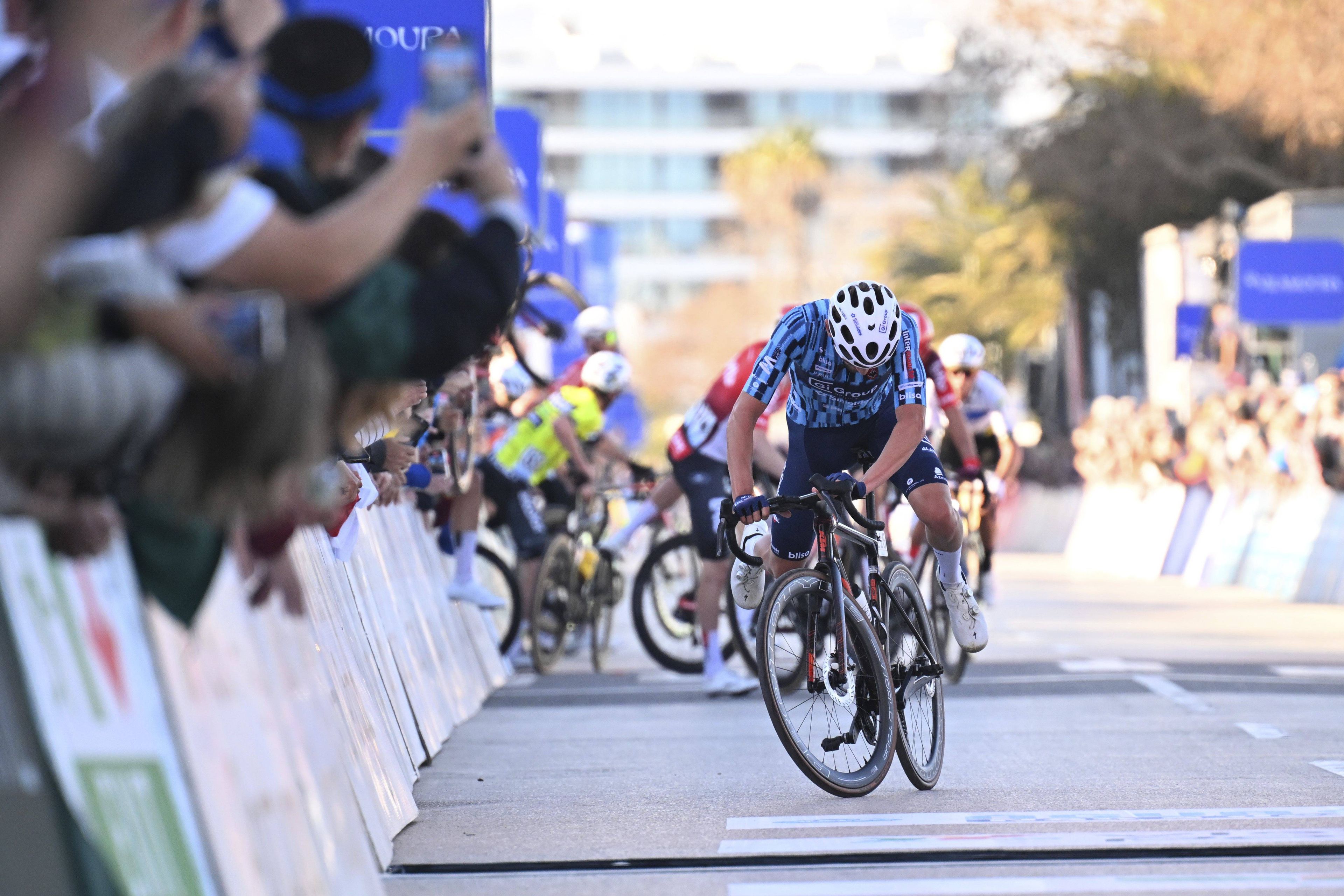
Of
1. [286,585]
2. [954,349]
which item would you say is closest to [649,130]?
[954,349]

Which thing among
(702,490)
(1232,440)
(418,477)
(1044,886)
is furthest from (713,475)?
Result: (1232,440)

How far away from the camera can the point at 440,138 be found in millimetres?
4574

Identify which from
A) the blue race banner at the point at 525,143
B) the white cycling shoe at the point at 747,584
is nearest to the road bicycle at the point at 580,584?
the blue race banner at the point at 525,143

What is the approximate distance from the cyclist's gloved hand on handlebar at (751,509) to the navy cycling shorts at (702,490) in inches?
172

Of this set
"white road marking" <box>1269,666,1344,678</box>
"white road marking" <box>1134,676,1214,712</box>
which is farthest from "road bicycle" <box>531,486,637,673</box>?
"white road marking" <box>1269,666,1344,678</box>

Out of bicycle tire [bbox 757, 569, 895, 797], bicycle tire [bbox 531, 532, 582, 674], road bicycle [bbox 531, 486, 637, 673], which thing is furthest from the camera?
road bicycle [bbox 531, 486, 637, 673]

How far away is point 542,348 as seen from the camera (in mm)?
26344

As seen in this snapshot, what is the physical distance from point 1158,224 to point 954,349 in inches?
1574

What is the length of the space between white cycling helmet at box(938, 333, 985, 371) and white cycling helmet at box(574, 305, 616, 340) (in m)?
2.75

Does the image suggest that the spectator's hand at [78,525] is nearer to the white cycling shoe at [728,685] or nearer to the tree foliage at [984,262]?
the white cycling shoe at [728,685]

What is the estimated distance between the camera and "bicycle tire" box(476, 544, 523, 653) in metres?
14.6

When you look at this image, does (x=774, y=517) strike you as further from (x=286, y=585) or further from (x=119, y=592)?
(x=119, y=592)


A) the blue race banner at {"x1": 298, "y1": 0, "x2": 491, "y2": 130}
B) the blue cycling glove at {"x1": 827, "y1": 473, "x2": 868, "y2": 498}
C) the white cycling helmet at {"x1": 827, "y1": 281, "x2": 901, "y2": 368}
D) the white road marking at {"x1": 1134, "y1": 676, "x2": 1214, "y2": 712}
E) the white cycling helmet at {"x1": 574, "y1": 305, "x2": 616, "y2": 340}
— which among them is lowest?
the white road marking at {"x1": 1134, "y1": 676, "x2": 1214, "y2": 712}

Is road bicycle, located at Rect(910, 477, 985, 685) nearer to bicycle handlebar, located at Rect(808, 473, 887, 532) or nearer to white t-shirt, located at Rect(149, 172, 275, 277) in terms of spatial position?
bicycle handlebar, located at Rect(808, 473, 887, 532)
